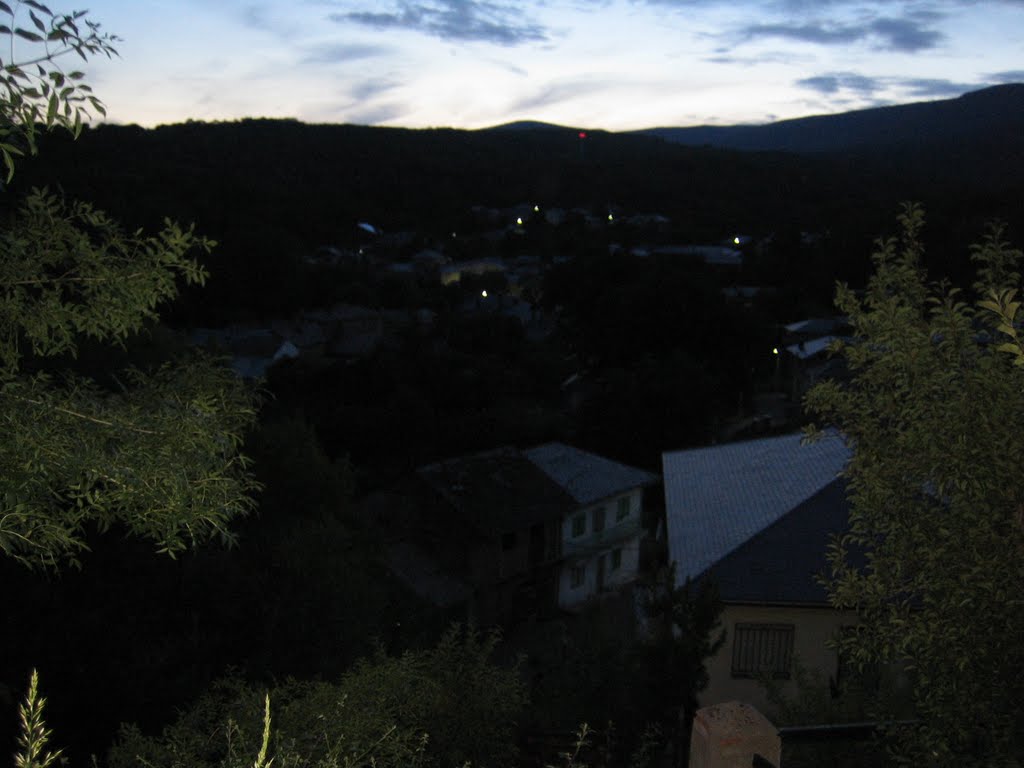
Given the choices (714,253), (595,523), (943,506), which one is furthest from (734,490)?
(714,253)

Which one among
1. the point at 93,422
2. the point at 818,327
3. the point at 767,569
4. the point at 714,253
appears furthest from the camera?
the point at 714,253

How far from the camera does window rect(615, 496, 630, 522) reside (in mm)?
21359

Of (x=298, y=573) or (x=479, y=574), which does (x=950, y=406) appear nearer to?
(x=298, y=573)

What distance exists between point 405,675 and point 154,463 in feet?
9.71

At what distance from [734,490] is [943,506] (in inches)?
384

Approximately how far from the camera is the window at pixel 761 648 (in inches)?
406

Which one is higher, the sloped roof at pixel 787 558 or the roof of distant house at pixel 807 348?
the roof of distant house at pixel 807 348

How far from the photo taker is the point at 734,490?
13.5 m

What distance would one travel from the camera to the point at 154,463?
3869mm

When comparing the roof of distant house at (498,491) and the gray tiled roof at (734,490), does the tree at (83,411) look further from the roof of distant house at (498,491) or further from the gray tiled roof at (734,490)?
the roof of distant house at (498,491)

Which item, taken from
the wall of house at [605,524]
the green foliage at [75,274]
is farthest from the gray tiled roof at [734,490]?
the green foliage at [75,274]

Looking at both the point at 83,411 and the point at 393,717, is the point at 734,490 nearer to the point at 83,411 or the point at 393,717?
the point at 393,717

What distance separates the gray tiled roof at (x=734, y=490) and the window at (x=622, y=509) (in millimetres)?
4939

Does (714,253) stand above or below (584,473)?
A: above
